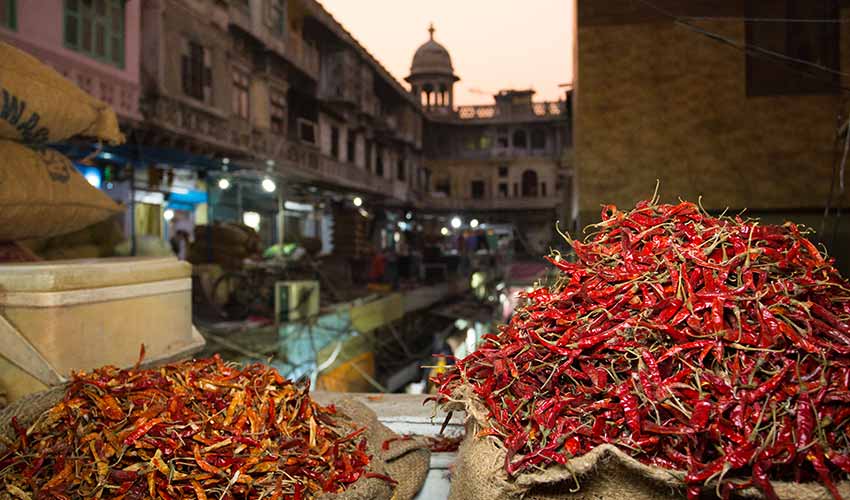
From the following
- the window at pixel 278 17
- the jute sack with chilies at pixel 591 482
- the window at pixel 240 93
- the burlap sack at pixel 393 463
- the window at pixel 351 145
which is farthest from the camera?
the window at pixel 351 145

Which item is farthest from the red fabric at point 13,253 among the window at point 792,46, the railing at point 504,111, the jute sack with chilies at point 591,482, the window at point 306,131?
the railing at point 504,111

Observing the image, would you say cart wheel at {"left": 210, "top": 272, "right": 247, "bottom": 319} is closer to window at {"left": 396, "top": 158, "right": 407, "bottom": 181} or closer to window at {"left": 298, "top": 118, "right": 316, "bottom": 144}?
window at {"left": 298, "top": 118, "right": 316, "bottom": 144}

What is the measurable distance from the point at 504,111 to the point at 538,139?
3.47m

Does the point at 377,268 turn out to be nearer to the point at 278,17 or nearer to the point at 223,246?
the point at 223,246

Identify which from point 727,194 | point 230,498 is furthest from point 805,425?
point 727,194

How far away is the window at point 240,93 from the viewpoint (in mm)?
16734

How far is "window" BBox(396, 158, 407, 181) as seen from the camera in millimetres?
34781

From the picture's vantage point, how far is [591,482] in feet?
4.75

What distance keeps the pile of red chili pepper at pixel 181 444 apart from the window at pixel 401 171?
3286cm

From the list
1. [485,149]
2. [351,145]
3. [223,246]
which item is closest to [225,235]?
[223,246]

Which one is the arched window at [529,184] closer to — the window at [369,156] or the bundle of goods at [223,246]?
the window at [369,156]

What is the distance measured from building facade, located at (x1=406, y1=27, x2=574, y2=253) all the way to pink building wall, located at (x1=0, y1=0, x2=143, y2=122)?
30392 mm

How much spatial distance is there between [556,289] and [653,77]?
14.3ft

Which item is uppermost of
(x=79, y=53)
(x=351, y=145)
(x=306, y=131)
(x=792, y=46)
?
(x=351, y=145)
